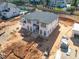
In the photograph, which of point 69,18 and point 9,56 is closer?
point 9,56

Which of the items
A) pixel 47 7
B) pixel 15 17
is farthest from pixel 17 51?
pixel 47 7

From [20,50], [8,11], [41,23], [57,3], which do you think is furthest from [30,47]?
[57,3]

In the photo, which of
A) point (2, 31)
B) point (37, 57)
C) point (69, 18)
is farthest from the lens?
point (69, 18)

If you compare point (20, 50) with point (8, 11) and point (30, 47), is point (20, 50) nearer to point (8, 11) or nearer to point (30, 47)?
point (30, 47)

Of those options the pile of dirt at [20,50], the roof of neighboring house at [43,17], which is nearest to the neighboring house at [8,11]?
the roof of neighboring house at [43,17]

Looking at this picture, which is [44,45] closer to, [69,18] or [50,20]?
[50,20]

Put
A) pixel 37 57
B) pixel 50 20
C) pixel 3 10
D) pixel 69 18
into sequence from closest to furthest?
pixel 37 57
pixel 50 20
pixel 69 18
pixel 3 10

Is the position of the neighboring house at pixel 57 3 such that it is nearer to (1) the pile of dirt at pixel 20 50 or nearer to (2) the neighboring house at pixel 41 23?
(2) the neighboring house at pixel 41 23
